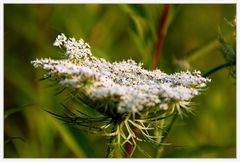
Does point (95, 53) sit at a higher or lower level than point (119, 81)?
higher

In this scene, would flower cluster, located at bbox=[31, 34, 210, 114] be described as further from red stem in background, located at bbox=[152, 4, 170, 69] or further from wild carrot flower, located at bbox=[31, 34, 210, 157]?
red stem in background, located at bbox=[152, 4, 170, 69]

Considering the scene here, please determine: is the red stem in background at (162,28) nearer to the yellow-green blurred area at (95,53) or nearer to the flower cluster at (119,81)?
the yellow-green blurred area at (95,53)

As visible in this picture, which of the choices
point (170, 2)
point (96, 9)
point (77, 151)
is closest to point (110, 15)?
point (96, 9)

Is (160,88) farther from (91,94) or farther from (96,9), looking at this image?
(96,9)

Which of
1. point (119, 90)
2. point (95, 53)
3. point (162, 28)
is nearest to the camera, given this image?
point (119, 90)

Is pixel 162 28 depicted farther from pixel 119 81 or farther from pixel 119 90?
pixel 119 90

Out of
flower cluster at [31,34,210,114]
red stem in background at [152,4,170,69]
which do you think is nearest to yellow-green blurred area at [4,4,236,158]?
red stem in background at [152,4,170,69]

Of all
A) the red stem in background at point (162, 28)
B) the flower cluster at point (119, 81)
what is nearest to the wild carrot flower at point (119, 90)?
the flower cluster at point (119, 81)

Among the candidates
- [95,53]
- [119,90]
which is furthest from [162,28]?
[119,90]
